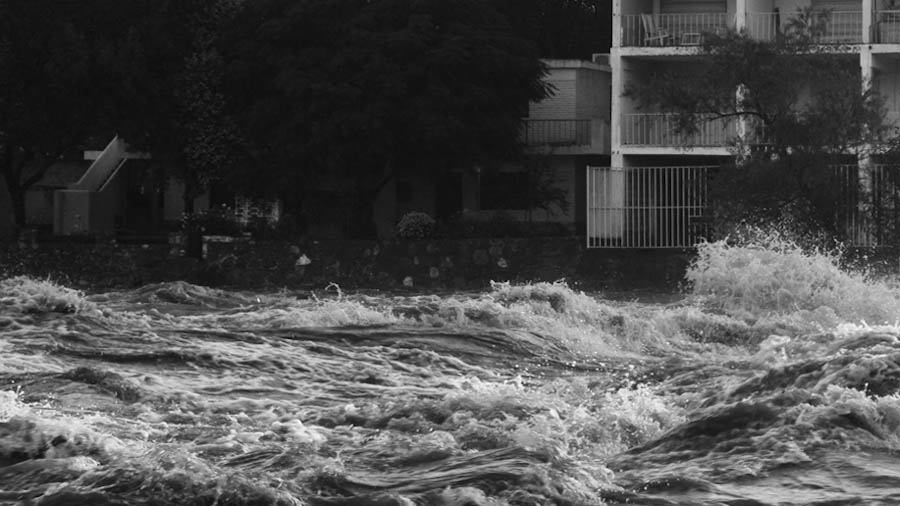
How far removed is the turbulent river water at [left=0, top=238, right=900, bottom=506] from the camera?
11.0m

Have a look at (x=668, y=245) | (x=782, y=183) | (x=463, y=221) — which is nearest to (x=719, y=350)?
(x=782, y=183)

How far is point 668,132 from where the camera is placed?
40.5 m

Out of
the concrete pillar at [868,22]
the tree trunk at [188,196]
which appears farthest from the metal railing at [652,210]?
the tree trunk at [188,196]

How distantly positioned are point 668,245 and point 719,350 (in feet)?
52.9

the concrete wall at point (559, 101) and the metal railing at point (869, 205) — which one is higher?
the concrete wall at point (559, 101)

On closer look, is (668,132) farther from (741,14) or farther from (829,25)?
(829,25)

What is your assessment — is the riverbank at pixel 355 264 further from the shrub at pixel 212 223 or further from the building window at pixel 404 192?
the building window at pixel 404 192

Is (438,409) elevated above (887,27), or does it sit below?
below

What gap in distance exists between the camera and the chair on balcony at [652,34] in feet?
138

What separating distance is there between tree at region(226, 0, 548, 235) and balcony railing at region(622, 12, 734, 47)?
252cm

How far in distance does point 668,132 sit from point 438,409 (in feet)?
91.4

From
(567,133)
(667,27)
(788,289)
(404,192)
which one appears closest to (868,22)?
(667,27)

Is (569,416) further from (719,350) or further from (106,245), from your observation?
(106,245)

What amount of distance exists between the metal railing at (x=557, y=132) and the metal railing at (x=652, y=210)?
4.57 m
